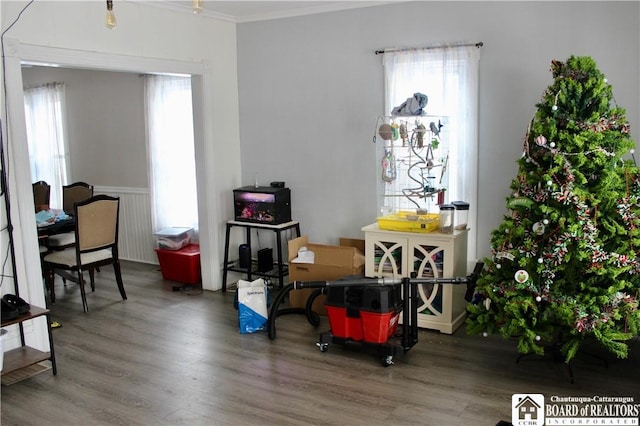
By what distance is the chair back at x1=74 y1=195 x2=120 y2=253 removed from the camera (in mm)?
4922

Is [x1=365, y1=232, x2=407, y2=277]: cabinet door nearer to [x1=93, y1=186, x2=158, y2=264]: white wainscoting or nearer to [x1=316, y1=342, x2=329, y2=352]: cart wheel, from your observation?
[x1=316, y1=342, x2=329, y2=352]: cart wheel

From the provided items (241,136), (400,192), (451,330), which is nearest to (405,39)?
(400,192)

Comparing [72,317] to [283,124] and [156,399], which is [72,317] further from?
[283,124]

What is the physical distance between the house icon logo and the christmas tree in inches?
9.8

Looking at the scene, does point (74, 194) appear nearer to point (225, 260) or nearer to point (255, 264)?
point (225, 260)

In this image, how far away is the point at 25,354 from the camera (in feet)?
12.2

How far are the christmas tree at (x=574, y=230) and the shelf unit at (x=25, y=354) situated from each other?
2.72 m

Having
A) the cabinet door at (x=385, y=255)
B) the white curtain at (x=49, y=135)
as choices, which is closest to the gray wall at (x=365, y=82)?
the cabinet door at (x=385, y=255)

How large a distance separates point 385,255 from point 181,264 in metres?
2.29

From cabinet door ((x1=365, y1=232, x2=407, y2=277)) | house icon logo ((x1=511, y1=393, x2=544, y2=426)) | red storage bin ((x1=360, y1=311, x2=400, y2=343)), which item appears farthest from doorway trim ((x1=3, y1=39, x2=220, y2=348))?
house icon logo ((x1=511, y1=393, x2=544, y2=426))

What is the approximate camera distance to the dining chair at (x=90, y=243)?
195 inches

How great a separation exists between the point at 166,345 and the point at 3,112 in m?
1.87

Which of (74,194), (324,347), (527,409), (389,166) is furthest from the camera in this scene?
(74,194)

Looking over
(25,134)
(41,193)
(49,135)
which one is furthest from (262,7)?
(49,135)
